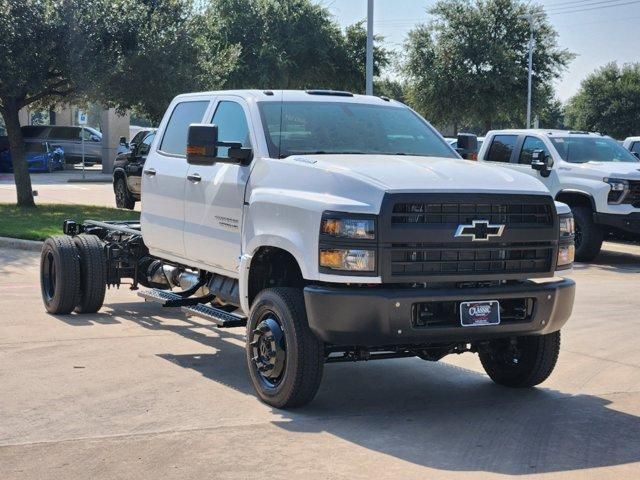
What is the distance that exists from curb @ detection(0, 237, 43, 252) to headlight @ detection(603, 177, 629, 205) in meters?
8.94

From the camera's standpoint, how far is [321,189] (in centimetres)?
655

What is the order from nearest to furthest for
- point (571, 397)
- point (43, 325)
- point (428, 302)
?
point (428, 302)
point (571, 397)
point (43, 325)

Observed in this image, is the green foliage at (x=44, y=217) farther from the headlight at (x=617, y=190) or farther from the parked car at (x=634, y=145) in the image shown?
the parked car at (x=634, y=145)

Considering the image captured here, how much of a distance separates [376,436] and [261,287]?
1629 mm

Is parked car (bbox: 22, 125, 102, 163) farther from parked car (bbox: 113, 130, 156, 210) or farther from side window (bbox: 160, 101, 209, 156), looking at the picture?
side window (bbox: 160, 101, 209, 156)

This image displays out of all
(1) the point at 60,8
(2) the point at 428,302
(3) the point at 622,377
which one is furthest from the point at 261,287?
(1) the point at 60,8

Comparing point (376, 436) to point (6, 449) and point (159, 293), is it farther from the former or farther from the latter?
point (159, 293)

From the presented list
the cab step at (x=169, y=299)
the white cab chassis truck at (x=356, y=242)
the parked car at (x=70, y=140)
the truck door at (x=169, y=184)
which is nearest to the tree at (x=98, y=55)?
the truck door at (x=169, y=184)

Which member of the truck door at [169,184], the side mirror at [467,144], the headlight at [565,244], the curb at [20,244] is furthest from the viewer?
the curb at [20,244]

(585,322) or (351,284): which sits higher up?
(351,284)

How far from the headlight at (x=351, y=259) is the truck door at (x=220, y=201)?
1.36 m

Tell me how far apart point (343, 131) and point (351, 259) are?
177cm

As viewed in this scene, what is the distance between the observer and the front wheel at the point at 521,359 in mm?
7309

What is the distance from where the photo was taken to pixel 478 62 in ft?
153
